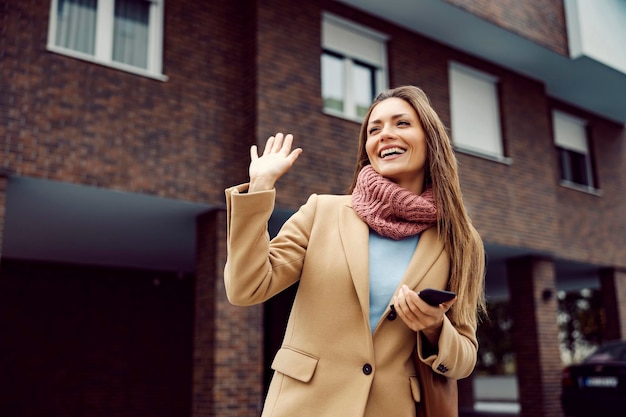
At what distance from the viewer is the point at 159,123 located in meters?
8.45

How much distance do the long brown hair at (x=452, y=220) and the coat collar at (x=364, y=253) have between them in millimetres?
50

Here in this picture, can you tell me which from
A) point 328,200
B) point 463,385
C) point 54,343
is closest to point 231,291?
point 328,200

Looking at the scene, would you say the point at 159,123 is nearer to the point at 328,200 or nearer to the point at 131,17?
the point at 131,17

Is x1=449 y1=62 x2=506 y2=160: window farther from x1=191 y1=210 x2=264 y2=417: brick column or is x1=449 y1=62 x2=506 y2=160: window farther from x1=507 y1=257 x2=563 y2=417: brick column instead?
x1=191 y1=210 x2=264 y2=417: brick column

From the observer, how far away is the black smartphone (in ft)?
5.58

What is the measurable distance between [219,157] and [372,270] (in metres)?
7.08

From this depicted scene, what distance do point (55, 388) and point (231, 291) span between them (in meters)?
11.7

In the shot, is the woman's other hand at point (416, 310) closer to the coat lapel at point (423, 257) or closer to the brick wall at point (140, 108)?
the coat lapel at point (423, 257)

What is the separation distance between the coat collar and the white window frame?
13.0 m

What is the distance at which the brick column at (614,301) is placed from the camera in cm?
1442

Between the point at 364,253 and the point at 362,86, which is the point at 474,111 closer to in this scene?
the point at 362,86

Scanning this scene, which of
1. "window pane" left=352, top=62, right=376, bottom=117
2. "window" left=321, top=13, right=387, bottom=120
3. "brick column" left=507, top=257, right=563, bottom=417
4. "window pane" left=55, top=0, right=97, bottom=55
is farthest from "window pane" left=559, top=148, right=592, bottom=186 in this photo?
"window pane" left=55, top=0, right=97, bottom=55

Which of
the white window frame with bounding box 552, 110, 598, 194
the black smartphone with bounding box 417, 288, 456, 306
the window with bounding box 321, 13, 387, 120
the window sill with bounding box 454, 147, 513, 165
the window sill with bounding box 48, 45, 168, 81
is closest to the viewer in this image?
the black smartphone with bounding box 417, 288, 456, 306

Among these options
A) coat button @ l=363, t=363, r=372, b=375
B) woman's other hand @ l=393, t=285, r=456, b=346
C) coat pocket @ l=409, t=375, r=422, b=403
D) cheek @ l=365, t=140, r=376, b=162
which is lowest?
coat pocket @ l=409, t=375, r=422, b=403
